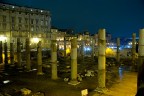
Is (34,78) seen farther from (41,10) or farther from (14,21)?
(41,10)

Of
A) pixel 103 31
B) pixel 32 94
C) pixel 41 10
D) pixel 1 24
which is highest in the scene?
pixel 41 10

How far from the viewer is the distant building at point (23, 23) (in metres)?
59.8

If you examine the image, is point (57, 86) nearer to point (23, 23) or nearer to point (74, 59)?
point (74, 59)

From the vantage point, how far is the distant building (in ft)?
196

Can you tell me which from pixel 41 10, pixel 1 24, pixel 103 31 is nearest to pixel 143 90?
pixel 103 31

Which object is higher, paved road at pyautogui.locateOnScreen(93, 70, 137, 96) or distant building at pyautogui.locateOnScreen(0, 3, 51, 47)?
distant building at pyautogui.locateOnScreen(0, 3, 51, 47)

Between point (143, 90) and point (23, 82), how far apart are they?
18.8 meters

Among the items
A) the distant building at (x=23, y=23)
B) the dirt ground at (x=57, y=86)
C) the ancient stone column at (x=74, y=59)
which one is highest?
the distant building at (x=23, y=23)

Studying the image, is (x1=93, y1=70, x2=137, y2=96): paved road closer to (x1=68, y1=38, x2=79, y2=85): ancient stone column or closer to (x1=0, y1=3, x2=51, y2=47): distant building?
(x1=68, y1=38, x2=79, y2=85): ancient stone column

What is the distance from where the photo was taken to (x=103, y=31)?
17.4 metres

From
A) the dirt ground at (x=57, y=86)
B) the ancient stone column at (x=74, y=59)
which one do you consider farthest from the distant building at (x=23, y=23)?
the ancient stone column at (x=74, y=59)

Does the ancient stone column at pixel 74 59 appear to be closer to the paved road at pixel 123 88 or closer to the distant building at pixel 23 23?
the paved road at pixel 123 88

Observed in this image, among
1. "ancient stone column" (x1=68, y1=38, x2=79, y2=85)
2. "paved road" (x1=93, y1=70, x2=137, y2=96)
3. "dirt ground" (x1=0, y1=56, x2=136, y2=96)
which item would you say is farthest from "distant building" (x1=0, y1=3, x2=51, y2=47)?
"paved road" (x1=93, y1=70, x2=137, y2=96)

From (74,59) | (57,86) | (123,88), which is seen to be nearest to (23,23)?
(74,59)
